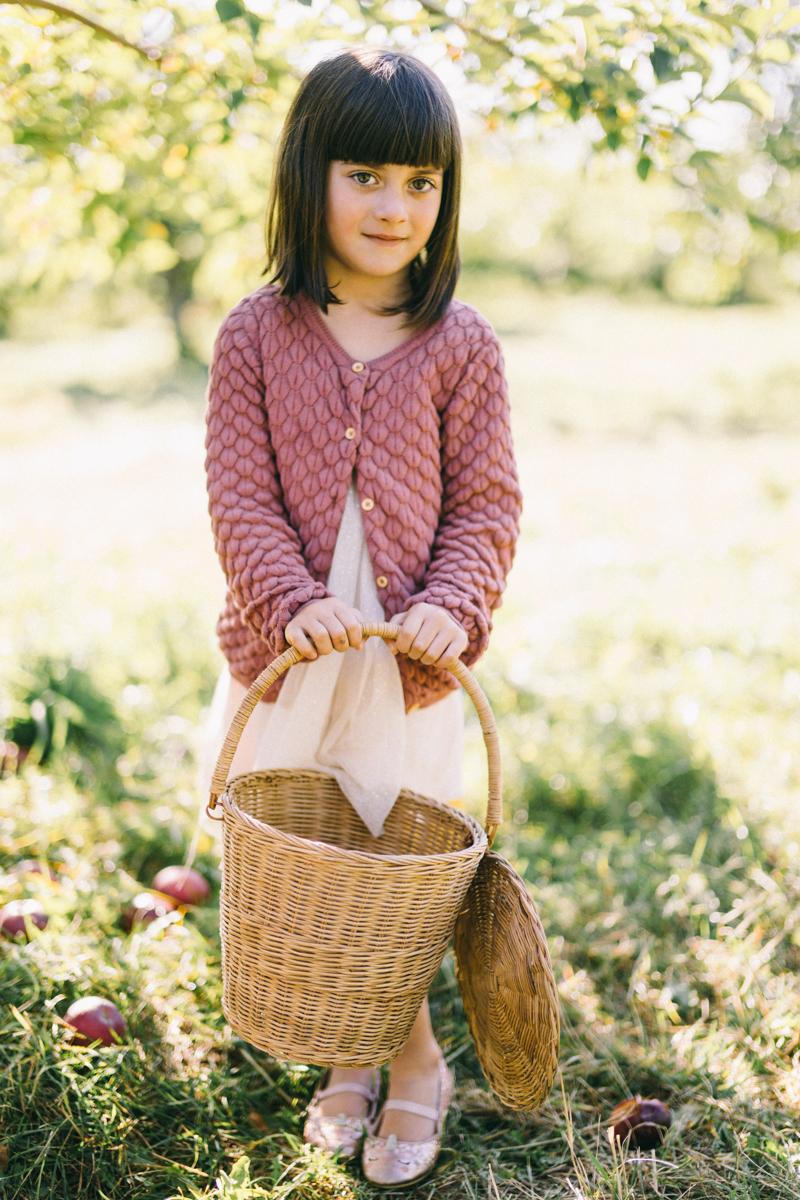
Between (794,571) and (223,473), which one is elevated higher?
(223,473)

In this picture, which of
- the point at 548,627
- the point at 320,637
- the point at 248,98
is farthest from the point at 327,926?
the point at 548,627

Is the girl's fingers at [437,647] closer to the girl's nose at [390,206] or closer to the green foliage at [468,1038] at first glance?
the girl's nose at [390,206]

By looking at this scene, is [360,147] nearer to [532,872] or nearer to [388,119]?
[388,119]

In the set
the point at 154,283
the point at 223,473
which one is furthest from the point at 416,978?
the point at 154,283

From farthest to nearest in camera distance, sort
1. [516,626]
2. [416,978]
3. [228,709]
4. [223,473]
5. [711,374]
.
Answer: [711,374] < [516,626] < [228,709] < [223,473] < [416,978]

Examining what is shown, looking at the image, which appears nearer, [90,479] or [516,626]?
[516,626]

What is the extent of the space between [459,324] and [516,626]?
2.40m

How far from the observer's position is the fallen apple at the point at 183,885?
2.19 meters

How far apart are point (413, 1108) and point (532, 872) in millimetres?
869

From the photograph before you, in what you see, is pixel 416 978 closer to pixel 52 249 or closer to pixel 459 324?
pixel 459 324

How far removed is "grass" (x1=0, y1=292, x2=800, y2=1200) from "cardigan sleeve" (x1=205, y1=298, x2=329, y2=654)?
860mm

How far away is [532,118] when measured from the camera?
2.44m

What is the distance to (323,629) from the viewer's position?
142 cm

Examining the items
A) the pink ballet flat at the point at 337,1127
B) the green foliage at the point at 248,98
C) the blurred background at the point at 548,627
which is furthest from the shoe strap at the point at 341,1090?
the green foliage at the point at 248,98
